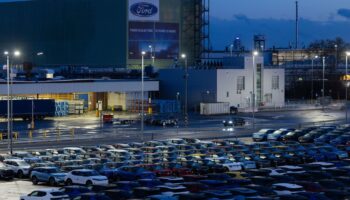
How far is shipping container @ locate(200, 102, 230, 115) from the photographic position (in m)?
62.0

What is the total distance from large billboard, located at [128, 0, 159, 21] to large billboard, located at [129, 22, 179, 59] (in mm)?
512

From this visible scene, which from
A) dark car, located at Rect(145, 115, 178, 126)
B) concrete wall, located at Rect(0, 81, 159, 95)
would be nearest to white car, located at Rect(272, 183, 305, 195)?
dark car, located at Rect(145, 115, 178, 126)

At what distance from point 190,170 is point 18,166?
22.6 ft

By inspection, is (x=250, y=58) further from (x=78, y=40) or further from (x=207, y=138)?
(x=207, y=138)

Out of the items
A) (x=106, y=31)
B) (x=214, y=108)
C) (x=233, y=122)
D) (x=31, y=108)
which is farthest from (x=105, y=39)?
(x=233, y=122)

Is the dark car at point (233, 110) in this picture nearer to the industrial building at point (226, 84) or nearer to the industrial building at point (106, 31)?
the industrial building at point (226, 84)

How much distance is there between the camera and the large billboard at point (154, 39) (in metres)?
74.1

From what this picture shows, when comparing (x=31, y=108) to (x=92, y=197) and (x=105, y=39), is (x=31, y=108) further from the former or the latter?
(x=92, y=197)

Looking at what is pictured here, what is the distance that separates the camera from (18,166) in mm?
29641

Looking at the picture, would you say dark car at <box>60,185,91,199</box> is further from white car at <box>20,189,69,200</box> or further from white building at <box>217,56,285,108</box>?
white building at <box>217,56,285,108</box>

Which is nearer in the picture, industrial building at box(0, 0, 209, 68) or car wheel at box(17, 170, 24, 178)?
car wheel at box(17, 170, 24, 178)

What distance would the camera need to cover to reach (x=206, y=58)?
8519cm

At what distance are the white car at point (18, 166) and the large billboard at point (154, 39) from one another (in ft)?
146

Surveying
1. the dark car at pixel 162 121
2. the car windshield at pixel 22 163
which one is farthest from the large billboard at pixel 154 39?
the car windshield at pixel 22 163
